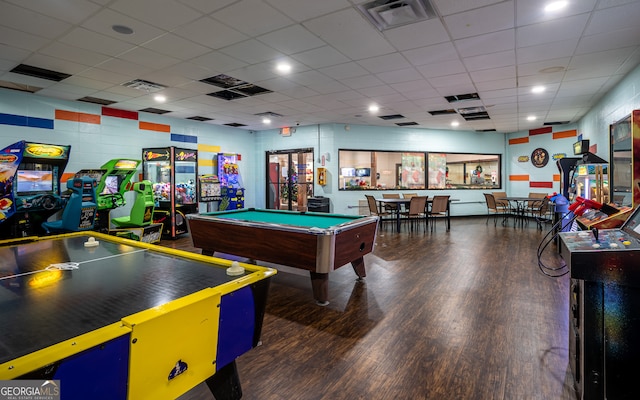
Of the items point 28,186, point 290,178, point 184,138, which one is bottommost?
point 28,186

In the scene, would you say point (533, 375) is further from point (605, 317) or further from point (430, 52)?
point (430, 52)

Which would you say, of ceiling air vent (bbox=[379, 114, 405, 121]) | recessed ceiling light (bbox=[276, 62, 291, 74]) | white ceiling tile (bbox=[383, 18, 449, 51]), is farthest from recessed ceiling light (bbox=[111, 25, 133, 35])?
ceiling air vent (bbox=[379, 114, 405, 121])

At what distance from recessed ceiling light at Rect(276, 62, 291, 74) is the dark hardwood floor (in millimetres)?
2873

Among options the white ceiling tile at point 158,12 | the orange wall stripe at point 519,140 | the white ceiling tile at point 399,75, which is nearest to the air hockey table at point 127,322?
the white ceiling tile at point 158,12

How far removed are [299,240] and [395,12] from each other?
2416 mm

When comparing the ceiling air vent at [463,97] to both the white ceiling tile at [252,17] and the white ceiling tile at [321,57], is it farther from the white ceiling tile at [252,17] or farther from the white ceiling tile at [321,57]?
the white ceiling tile at [252,17]

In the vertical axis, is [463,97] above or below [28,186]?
above

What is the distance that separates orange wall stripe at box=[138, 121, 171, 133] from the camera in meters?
7.52

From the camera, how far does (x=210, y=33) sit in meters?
3.58

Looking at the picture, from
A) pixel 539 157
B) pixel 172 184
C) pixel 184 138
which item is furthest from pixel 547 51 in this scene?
pixel 184 138

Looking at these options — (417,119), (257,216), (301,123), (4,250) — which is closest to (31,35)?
(4,250)

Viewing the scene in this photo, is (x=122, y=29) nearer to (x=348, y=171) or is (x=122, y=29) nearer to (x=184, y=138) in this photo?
(x=184, y=138)

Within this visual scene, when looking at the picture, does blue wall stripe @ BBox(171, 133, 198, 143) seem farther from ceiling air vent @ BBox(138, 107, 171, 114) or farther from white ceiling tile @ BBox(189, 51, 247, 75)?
white ceiling tile @ BBox(189, 51, 247, 75)

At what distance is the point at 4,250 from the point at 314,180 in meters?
7.59
